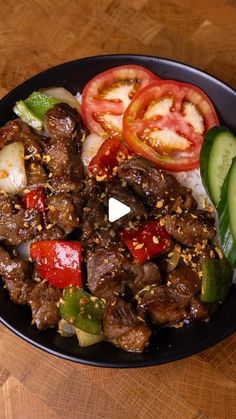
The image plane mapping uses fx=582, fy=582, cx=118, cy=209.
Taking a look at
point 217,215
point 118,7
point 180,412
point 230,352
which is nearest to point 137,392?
point 180,412

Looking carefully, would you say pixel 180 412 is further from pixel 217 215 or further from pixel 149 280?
pixel 217 215

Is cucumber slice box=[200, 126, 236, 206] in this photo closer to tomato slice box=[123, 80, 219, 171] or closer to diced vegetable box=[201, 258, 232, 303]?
tomato slice box=[123, 80, 219, 171]

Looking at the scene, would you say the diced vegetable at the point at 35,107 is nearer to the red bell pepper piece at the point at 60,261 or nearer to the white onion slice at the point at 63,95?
the white onion slice at the point at 63,95

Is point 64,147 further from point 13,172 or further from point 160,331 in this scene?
point 160,331

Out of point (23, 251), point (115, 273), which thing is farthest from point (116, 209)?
point (23, 251)

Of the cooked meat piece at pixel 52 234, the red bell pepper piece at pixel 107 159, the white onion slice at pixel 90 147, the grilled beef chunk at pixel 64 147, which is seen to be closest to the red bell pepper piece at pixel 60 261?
the cooked meat piece at pixel 52 234

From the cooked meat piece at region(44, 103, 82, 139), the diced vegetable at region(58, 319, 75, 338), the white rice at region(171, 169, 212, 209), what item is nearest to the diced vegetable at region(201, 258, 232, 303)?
the white rice at region(171, 169, 212, 209)

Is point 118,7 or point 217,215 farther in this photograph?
point 118,7
